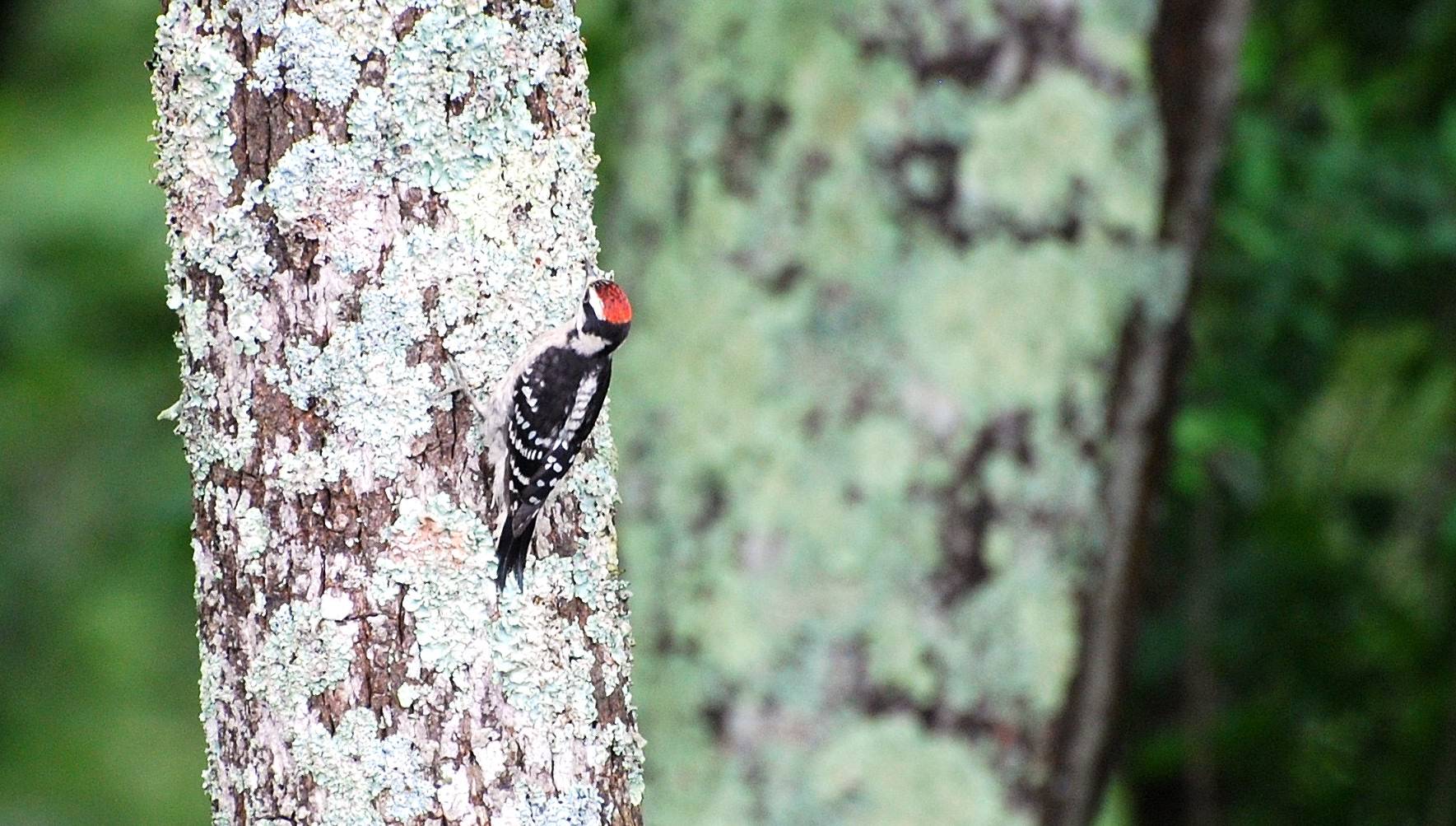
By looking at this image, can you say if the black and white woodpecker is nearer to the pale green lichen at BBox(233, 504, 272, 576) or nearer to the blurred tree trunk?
the pale green lichen at BBox(233, 504, 272, 576)

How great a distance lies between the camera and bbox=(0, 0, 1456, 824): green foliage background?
14.1 ft

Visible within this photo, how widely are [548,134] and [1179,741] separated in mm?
3280

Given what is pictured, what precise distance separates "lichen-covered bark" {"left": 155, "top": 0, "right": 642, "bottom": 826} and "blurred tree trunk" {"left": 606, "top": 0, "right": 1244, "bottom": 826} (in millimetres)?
1626

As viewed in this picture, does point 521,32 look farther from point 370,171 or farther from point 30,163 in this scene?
point 30,163

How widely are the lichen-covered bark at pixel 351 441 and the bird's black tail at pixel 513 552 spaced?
0.01 m

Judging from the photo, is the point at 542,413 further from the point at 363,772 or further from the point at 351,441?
the point at 363,772

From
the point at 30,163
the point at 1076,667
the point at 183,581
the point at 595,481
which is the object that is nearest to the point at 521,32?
the point at 595,481

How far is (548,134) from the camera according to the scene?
1.91 meters

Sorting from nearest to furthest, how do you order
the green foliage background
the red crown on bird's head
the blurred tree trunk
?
1. the red crown on bird's head
2. the blurred tree trunk
3. the green foliage background

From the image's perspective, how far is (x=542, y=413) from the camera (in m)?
2.02

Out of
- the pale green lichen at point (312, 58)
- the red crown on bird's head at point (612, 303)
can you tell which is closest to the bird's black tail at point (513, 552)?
the red crown on bird's head at point (612, 303)

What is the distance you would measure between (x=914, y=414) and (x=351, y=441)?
1.89m

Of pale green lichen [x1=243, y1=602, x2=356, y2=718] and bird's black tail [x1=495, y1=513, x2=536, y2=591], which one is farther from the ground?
bird's black tail [x1=495, y1=513, x2=536, y2=591]

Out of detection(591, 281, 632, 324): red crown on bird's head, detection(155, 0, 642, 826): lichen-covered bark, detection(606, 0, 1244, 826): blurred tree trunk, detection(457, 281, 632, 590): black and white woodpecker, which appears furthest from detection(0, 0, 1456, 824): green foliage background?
detection(155, 0, 642, 826): lichen-covered bark
